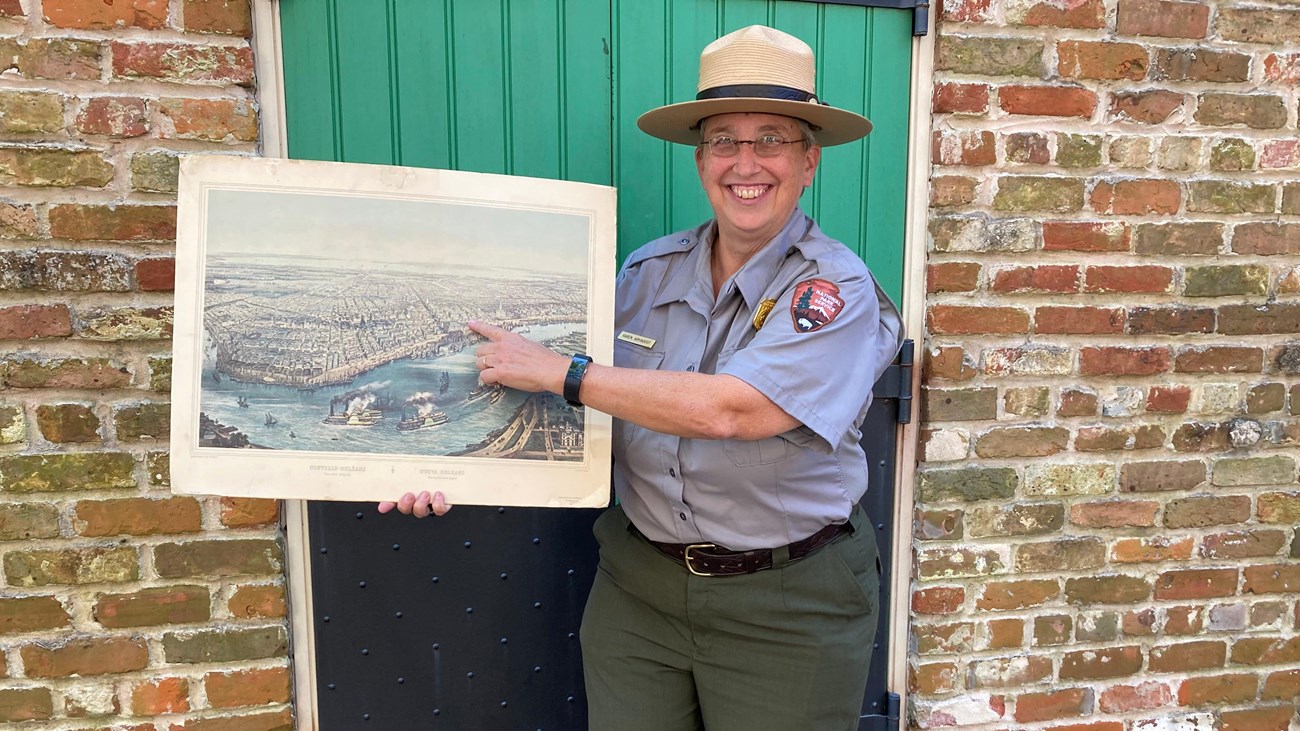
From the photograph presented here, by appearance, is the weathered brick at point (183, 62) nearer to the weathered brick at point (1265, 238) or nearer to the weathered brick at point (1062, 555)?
the weathered brick at point (1062, 555)

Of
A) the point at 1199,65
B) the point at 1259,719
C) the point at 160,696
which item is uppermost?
the point at 1199,65

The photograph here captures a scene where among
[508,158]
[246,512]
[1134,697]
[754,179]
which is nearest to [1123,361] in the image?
[1134,697]

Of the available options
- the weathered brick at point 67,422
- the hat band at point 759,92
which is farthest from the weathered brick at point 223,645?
the hat band at point 759,92

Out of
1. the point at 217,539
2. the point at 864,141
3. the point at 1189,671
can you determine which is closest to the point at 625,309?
the point at 864,141

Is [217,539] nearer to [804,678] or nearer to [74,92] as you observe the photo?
[74,92]

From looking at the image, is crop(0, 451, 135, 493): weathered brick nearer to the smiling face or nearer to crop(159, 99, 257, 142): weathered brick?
crop(159, 99, 257, 142): weathered brick

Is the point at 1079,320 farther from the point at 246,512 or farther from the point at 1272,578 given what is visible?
the point at 246,512

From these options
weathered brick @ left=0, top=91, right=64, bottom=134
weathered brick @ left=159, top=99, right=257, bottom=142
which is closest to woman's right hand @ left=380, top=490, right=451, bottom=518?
weathered brick @ left=159, top=99, right=257, bottom=142
